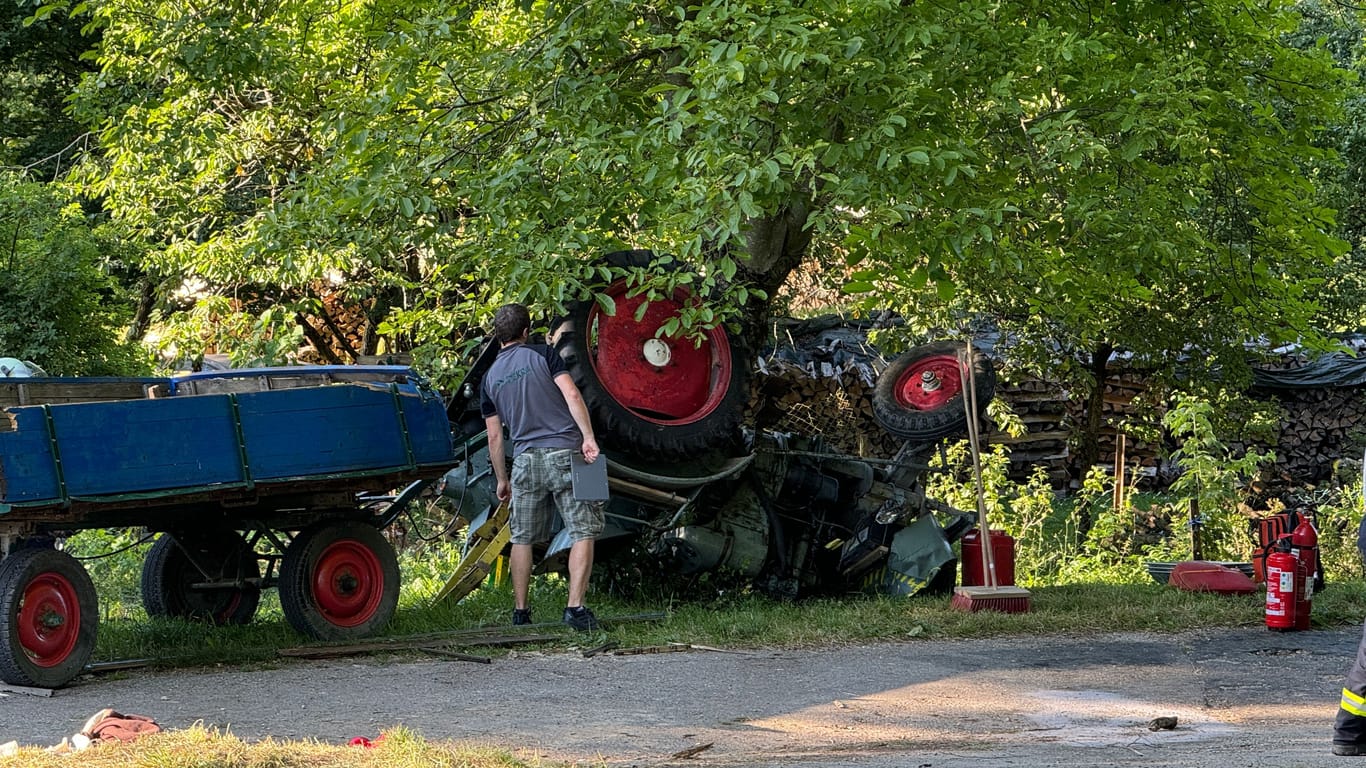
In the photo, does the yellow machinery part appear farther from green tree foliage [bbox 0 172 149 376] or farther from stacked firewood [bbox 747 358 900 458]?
stacked firewood [bbox 747 358 900 458]

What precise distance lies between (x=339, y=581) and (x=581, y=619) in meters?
1.38

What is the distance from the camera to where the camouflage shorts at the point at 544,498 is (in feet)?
26.7

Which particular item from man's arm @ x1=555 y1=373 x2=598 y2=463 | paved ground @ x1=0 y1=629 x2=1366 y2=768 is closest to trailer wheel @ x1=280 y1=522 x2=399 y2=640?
paved ground @ x1=0 y1=629 x2=1366 y2=768

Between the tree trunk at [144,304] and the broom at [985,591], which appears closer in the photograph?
the broom at [985,591]

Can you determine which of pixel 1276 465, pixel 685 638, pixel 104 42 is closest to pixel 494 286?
pixel 685 638

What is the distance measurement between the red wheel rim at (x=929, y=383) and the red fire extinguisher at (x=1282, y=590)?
2538 millimetres

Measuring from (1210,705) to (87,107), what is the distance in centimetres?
931

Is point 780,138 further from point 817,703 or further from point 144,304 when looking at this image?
point 144,304

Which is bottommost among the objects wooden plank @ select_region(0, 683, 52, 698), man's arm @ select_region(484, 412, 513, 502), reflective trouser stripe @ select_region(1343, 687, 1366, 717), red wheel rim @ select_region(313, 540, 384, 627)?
reflective trouser stripe @ select_region(1343, 687, 1366, 717)

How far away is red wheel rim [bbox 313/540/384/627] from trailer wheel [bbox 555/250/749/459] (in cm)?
160

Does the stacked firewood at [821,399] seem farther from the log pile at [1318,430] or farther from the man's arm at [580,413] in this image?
the man's arm at [580,413]

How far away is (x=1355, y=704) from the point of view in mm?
5141

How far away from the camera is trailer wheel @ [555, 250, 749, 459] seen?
29.8 feet

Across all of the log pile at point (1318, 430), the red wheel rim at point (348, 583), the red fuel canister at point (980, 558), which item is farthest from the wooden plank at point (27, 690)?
the log pile at point (1318, 430)
